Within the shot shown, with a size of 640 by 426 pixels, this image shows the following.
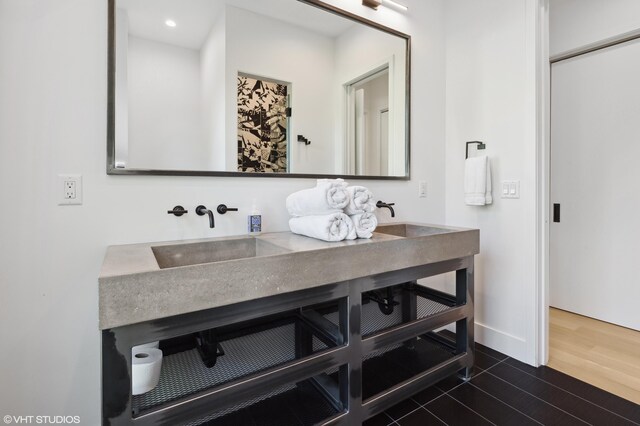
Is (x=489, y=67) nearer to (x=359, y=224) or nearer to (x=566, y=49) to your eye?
(x=566, y=49)

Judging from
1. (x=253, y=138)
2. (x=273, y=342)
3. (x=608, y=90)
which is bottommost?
(x=273, y=342)

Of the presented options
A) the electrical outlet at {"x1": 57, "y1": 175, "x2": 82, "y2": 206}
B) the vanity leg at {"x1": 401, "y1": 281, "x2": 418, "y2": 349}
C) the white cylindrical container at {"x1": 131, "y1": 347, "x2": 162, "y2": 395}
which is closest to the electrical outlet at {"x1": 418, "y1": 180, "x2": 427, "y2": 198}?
the vanity leg at {"x1": 401, "y1": 281, "x2": 418, "y2": 349}

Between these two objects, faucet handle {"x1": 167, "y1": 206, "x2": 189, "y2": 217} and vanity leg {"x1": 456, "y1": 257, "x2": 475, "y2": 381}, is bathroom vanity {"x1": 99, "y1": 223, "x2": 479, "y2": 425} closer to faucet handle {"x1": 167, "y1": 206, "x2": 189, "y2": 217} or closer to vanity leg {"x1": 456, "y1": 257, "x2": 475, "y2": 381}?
vanity leg {"x1": 456, "y1": 257, "x2": 475, "y2": 381}

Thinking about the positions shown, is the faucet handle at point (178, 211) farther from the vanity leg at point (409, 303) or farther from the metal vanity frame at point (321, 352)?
the vanity leg at point (409, 303)

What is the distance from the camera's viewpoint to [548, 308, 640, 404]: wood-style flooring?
1.81 meters

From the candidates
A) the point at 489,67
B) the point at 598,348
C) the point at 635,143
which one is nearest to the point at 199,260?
the point at 489,67

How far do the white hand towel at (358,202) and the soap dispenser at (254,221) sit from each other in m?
0.46

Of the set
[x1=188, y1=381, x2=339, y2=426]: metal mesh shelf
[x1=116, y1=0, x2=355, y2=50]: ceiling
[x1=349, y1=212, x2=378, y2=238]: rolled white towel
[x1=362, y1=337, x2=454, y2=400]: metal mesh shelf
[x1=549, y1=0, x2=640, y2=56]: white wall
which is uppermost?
[x1=549, y1=0, x2=640, y2=56]: white wall

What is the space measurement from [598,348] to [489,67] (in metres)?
2.11

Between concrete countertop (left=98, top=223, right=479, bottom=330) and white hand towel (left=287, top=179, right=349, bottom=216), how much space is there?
0.50 ft

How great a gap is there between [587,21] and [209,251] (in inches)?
136

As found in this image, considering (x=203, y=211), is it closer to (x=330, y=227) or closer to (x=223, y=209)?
(x=223, y=209)

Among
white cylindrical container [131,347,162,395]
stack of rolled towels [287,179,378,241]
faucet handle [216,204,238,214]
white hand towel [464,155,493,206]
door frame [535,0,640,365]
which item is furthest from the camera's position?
white hand towel [464,155,493,206]

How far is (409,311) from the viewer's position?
6.63 feet
